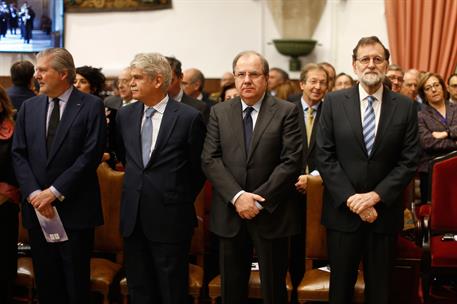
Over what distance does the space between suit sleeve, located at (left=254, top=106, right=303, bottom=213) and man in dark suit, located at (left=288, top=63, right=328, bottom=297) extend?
557 mm

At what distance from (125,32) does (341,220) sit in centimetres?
628

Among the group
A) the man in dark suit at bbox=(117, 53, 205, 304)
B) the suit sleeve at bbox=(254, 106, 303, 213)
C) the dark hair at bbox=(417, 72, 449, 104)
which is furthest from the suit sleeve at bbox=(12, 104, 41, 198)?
the dark hair at bbox=(417, 72, 449, 104)

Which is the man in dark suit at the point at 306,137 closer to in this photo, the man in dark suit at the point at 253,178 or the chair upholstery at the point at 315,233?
the chair upholstery at the point at 315,233

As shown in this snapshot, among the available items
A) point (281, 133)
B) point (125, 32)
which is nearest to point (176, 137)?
point (281, 133)

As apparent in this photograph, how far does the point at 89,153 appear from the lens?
143 inches

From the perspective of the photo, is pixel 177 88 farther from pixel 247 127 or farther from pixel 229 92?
pixel 247 127

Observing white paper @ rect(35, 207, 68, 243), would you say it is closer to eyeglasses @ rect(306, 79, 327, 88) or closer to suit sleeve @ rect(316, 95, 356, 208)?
suit sleeve @ rect(316, 95, 356, 208)

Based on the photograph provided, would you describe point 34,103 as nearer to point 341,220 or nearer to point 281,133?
point 281,133

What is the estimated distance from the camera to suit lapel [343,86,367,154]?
3.54 meters

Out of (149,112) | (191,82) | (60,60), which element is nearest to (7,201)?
(60,60)

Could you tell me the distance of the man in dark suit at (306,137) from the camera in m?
4.31

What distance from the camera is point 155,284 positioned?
12.3ft

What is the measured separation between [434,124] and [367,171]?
2157mm

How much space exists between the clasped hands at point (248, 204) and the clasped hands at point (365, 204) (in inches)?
17.6
